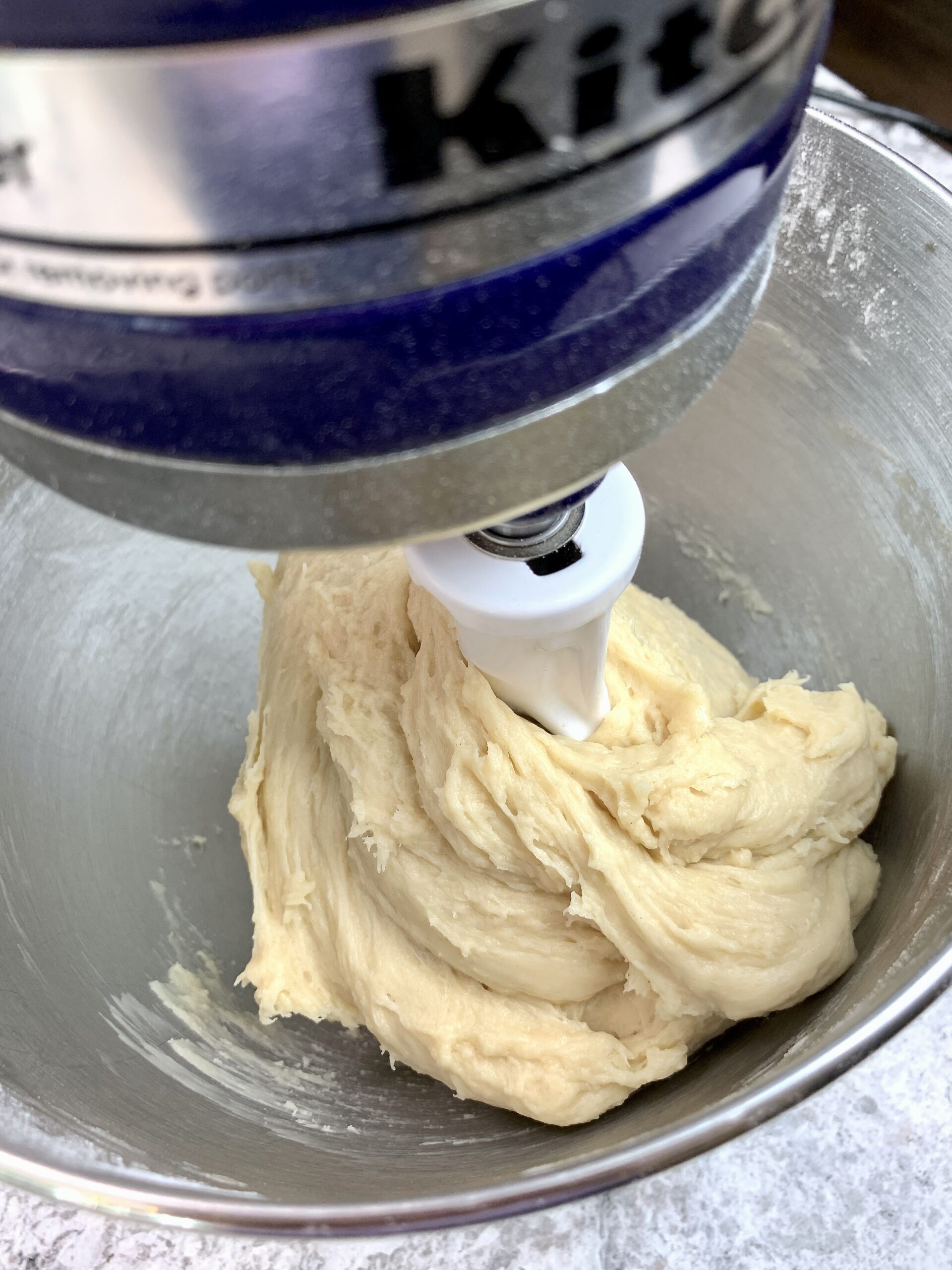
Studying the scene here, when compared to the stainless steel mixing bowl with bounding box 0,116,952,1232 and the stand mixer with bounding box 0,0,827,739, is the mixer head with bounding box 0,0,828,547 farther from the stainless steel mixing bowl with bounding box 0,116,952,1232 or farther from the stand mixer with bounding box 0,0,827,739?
the stainless steel mixing bowl with bounding box 0,116,952,1232

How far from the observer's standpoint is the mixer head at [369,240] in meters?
0.31

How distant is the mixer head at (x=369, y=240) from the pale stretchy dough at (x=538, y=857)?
1.50 ft

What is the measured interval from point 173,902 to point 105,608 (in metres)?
0.32

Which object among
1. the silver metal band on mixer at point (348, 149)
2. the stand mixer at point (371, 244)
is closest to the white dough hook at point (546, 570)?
the stand mixer at point (371, 244)

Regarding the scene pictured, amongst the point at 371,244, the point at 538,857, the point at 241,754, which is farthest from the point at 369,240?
the point at 241,754

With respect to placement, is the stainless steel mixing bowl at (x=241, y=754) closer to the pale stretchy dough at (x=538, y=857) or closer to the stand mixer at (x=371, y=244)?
the pale stretchy dough at (x=538, y=857)

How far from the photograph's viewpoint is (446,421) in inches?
15.9

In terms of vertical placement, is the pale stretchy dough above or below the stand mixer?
below

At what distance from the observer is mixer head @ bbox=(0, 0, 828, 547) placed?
0.31 meters

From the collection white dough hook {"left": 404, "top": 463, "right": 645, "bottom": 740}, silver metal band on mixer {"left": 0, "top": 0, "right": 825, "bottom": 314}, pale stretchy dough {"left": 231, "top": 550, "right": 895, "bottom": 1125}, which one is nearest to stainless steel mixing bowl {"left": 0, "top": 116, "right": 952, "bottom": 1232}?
pale stretchy dough {"left": 231, "top": 550, "right": 895, "bottom": 1125}

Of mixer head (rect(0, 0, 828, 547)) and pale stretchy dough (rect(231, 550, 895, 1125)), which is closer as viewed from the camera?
mixer head (rect(0, 0, 828, 547))

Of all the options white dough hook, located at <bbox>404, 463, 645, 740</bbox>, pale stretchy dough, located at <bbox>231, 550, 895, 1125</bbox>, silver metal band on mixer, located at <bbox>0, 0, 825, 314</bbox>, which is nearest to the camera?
silver metal band on mixer, located at <bbox>0, 0, 825, 314</bbox>

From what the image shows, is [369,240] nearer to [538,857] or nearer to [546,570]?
[546,570]

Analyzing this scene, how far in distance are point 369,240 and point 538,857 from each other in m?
0.63
